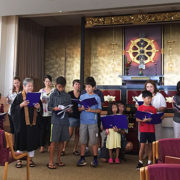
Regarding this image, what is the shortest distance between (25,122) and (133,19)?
19.5 ft

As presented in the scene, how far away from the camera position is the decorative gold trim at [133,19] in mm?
7724

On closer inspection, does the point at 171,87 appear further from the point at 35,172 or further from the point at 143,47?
the point at 35,172

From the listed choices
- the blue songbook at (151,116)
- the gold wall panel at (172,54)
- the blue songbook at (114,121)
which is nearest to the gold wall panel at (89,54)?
the gold wall panel at (172,54)

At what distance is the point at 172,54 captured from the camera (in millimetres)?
8891

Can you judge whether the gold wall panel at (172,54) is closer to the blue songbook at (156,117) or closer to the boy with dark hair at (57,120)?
the blue songbook at (156,117)

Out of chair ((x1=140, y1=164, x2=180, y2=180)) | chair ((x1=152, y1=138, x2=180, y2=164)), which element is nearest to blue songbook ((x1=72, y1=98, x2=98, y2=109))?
chair ((x1=152, y1=138, x2=180, y2=164))

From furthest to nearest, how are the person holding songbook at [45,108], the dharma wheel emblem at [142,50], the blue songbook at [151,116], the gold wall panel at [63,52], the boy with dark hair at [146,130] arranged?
the gold wall panel at [63,52]
the dharma wheel emblem at [142,50]
the person holding songbook at [45,108]
the boy with dark hair at [146,130]
the blue songbook at [151,116]

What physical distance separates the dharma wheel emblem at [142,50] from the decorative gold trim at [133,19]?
1.19 m

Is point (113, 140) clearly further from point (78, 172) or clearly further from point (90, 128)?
point (78, 172)

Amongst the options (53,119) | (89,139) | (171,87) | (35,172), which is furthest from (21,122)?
(171,87)

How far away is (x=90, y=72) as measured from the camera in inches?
376

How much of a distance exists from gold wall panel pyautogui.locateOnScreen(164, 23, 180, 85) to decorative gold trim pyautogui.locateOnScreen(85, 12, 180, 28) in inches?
47.8

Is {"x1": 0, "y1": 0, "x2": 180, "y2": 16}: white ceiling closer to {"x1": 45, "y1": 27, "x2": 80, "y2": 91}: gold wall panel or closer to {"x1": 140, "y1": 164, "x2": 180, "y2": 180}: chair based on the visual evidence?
{"x1": 45, "y1": 27, "x2": 80, "y2": 91}: gold wall panel

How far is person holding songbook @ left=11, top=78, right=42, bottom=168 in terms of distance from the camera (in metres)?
3.52
